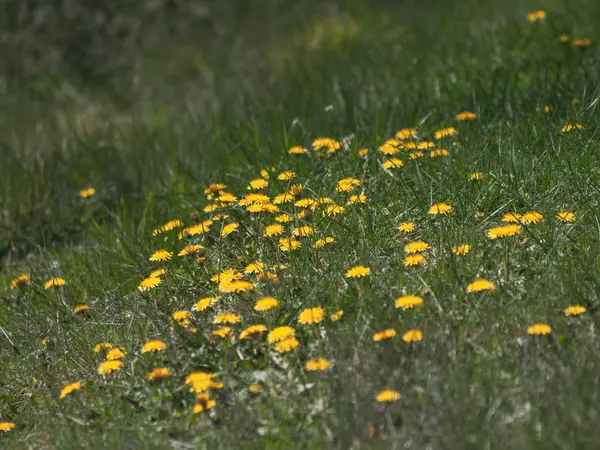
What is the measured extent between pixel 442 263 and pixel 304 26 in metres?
5.52

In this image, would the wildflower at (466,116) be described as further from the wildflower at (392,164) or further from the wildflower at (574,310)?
the wildflower at (574,310)

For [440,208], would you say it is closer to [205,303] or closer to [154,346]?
[205,303]

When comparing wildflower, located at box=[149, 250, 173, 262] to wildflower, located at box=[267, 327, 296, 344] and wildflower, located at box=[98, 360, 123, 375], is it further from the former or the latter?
wildflower, located at box=[267, 327, 296, 344]

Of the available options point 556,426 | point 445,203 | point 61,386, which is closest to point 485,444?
point 556,426

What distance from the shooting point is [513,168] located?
13.3 ft

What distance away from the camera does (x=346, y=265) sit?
3736 mm

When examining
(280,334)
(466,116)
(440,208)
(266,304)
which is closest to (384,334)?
(280,334)

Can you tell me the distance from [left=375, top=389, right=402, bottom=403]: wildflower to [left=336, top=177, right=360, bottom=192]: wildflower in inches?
52.1

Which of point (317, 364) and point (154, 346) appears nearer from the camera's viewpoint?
point (317, 364)

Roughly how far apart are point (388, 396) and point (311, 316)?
0.50 meters

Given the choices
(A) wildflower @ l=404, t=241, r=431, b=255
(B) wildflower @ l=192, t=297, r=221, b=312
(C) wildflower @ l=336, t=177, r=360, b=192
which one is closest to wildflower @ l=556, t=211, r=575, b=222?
(A) wildflower @ l=404, t=241, r=431, b=255

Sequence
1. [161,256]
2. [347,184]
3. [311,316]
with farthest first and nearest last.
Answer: [347,184] < [161,256] < [311,316]

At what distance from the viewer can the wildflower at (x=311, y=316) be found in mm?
3357

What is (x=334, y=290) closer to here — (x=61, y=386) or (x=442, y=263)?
(x=442, y=263)
